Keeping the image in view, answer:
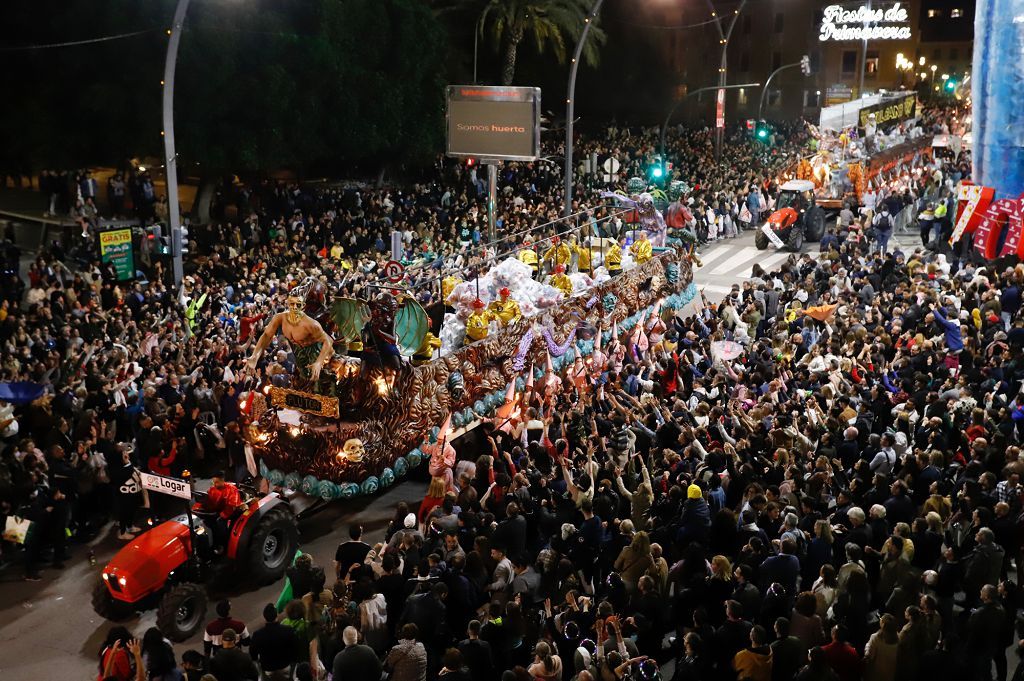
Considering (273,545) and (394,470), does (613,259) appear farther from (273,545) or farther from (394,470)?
(273,545)

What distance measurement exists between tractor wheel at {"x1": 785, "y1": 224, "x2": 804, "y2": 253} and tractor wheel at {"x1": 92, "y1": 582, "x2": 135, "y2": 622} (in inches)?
820

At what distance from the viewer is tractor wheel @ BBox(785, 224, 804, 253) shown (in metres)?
27.2

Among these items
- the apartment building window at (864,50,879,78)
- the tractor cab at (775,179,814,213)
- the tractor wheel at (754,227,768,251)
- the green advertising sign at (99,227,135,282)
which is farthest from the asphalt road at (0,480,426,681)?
the apartment building window at (864,50,879,78)

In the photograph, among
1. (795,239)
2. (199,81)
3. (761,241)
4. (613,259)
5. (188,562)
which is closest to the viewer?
(188,562)

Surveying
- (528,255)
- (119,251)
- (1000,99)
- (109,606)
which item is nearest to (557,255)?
(528,255)

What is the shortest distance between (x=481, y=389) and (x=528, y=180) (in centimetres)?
2019

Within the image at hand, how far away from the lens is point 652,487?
36.3 ft

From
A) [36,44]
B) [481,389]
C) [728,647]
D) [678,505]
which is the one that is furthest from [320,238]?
[728,647]

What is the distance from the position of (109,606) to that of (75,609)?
0.79m

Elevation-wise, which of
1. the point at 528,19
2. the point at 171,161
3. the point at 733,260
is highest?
the point at 528,19

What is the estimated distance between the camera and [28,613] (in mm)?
10883

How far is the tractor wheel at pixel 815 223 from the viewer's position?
2777cm

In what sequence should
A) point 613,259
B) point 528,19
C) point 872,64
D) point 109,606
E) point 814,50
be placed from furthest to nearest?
point 872,64 < point 814,50 < point 528,19 < point 613,259 < point 109,606

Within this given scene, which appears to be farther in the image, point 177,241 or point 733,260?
point 733,260
